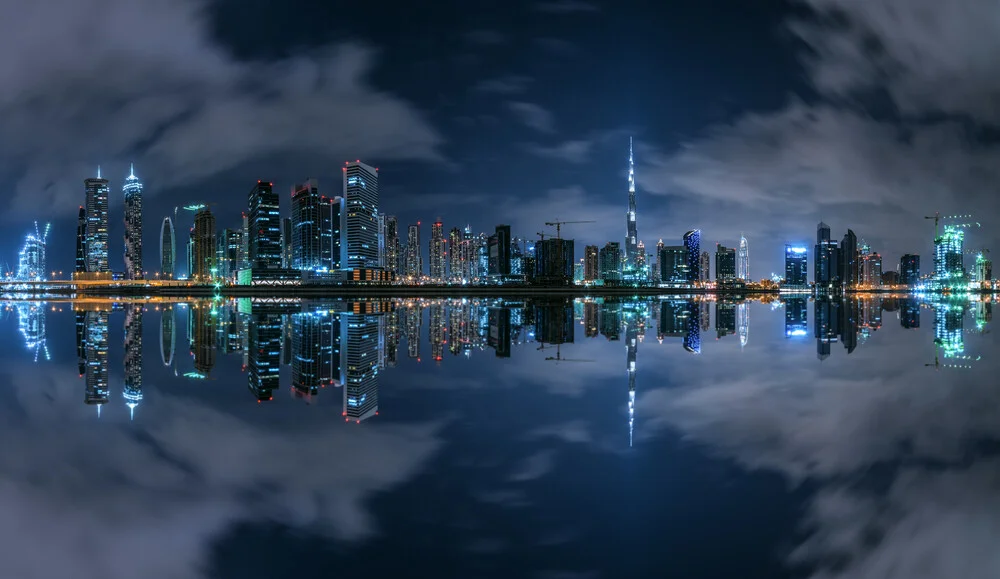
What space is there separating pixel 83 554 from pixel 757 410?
8.11 m

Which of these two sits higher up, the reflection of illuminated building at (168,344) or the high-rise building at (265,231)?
the high-rise building at (265,231)

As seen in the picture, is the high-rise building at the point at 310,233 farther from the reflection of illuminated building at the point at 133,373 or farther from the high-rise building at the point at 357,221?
the reflection of illuminated building at the point at 133,373

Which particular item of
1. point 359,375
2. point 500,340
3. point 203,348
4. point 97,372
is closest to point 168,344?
point 203,348

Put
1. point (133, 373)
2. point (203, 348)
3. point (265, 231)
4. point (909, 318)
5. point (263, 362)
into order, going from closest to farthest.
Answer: point (133, 373)
point (263, 362)
point (203, 348)
point (909, 318)
point (265, 231)

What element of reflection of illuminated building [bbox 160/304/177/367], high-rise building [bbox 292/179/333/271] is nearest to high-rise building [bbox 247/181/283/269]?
high-rise building [bbox 292/179/333/271]

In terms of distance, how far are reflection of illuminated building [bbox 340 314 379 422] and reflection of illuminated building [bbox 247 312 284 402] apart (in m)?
1.33

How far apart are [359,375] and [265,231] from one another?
6789 inches

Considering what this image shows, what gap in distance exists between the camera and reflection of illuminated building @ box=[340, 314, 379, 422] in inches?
333

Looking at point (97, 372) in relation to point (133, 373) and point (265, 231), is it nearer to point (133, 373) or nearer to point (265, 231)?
point (133, 373)

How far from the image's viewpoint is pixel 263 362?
43.8 ft

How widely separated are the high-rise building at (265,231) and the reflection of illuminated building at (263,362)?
156204 mm

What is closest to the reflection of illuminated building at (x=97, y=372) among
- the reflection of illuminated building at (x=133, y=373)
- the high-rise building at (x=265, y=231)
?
the reflection of illuminated building at (x=133, y=373)

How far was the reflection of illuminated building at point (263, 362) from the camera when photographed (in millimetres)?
10102

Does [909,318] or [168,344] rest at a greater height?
[168,344]
